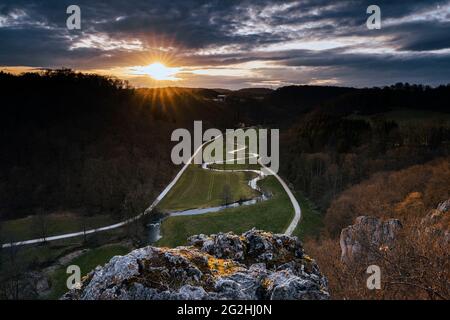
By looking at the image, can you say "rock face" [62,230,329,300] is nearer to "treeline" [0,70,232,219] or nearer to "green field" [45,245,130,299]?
"green field" [45,245,130,299]

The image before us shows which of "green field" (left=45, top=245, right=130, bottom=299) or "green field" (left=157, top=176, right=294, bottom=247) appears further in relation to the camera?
"green field" (left=157, top=176, right=294, bottom=247)

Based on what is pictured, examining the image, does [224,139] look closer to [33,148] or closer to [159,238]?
[33,148]

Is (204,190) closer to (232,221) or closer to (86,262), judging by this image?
Result: (232,221)

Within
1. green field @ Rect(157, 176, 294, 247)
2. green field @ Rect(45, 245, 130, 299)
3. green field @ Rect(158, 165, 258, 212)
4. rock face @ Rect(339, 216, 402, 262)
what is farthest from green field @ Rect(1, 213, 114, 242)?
rock face @ Rect(339, 216, 402, 262)

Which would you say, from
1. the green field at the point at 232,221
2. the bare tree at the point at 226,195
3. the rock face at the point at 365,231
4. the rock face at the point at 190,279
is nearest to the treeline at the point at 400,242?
the rock face at the point at 365,231

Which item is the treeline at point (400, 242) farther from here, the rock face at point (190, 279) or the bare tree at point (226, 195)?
the bare tree at point (226, 195)
